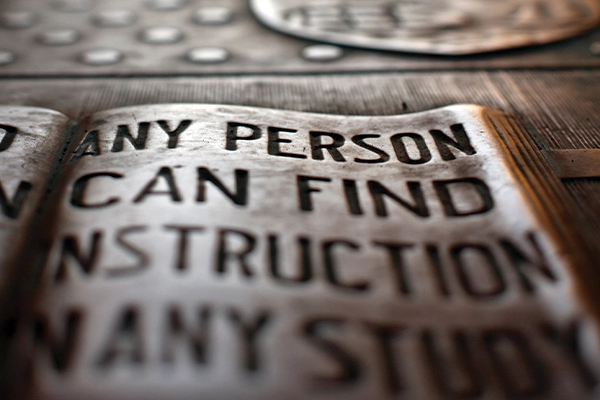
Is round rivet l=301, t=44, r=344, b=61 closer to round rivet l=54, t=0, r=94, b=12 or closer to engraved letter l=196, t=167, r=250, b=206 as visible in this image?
engraved letter l=196, t=167, r=250, b=206

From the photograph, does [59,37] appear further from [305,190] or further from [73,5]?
[305,190]

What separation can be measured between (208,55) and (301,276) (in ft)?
2.26

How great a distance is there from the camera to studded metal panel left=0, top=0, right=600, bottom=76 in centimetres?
107

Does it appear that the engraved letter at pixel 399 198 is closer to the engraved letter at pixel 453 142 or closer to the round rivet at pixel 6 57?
the engraved letter at pixel 453 142

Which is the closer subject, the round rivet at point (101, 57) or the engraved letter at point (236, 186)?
the engraved letter at point (236, 186)

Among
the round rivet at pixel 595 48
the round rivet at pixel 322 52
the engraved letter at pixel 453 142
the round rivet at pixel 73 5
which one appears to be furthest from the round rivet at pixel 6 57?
the round rivet at pixel 595 48

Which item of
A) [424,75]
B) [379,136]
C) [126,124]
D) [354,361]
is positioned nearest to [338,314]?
[354,361]

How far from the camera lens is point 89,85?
3.26 ft

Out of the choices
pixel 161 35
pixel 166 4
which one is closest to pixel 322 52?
pixel 161 35

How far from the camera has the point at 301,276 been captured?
581mm

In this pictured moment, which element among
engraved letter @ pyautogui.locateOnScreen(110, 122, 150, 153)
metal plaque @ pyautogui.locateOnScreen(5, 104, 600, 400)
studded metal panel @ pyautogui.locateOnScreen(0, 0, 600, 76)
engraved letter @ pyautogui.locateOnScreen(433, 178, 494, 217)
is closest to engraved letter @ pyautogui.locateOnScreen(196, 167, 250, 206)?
metal plaque @ pyautogui.locateOnScreen(5, 104, 600, 400)

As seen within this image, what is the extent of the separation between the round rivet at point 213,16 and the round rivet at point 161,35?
8 centimetres

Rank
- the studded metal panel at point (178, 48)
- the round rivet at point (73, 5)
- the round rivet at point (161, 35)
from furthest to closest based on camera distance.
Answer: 1. the round rivet at point (73, 5)
2. the round rivet at point (161, 35)
3. the studded metal panel at point (178, 48)

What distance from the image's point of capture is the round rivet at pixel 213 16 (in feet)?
4.14
